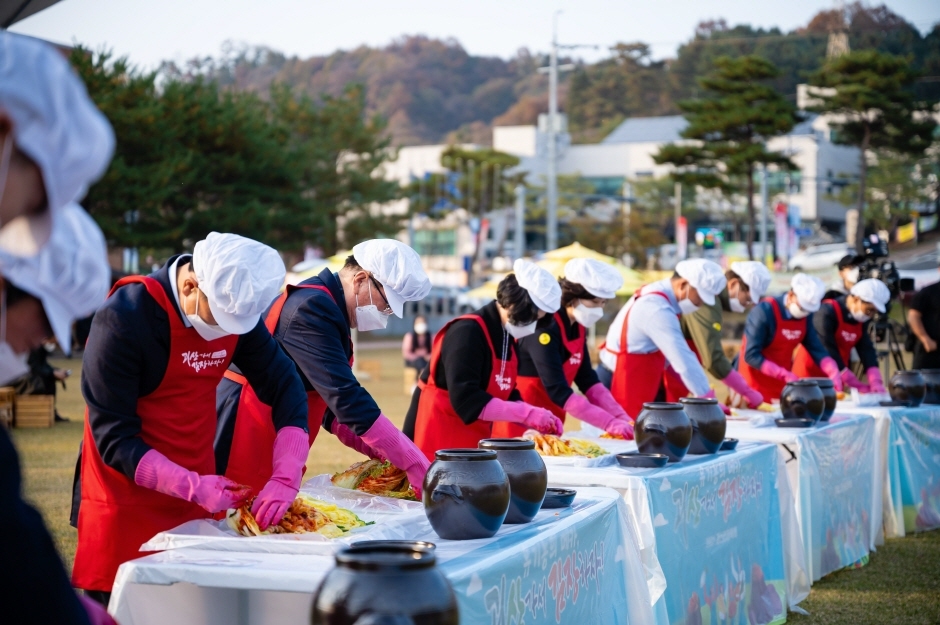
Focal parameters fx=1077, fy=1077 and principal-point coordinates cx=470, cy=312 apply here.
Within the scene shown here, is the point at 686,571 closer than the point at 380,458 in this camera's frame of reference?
No

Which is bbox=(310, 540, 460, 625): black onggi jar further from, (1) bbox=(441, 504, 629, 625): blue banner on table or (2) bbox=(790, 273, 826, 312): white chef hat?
(2) bbox=(790, 273, 826, 312): white chef hat

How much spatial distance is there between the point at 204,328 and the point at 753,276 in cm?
409

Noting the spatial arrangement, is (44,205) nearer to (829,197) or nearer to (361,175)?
(361,175)

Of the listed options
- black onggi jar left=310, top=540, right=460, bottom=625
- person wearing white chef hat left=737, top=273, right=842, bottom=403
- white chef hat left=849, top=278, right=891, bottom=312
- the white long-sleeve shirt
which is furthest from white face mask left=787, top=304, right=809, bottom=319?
black onggi jar left=310, top=540, right=460, bottom=625

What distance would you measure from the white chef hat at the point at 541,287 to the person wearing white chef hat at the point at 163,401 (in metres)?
1.56

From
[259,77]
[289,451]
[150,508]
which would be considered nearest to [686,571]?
[289,451]

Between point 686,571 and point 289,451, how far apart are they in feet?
5.47

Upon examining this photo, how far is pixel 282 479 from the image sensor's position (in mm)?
2590

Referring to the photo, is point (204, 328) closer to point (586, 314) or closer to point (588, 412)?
point (588, 412)

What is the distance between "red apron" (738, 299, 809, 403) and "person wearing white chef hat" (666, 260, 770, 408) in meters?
0.47

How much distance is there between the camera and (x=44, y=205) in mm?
1301

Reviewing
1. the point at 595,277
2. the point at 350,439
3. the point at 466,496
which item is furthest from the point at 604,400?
the point at 466,496

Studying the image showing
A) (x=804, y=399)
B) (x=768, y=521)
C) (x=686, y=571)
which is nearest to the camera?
(x=686, y=571)

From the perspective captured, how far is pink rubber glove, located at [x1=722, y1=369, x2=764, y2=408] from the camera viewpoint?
602 centimetres
